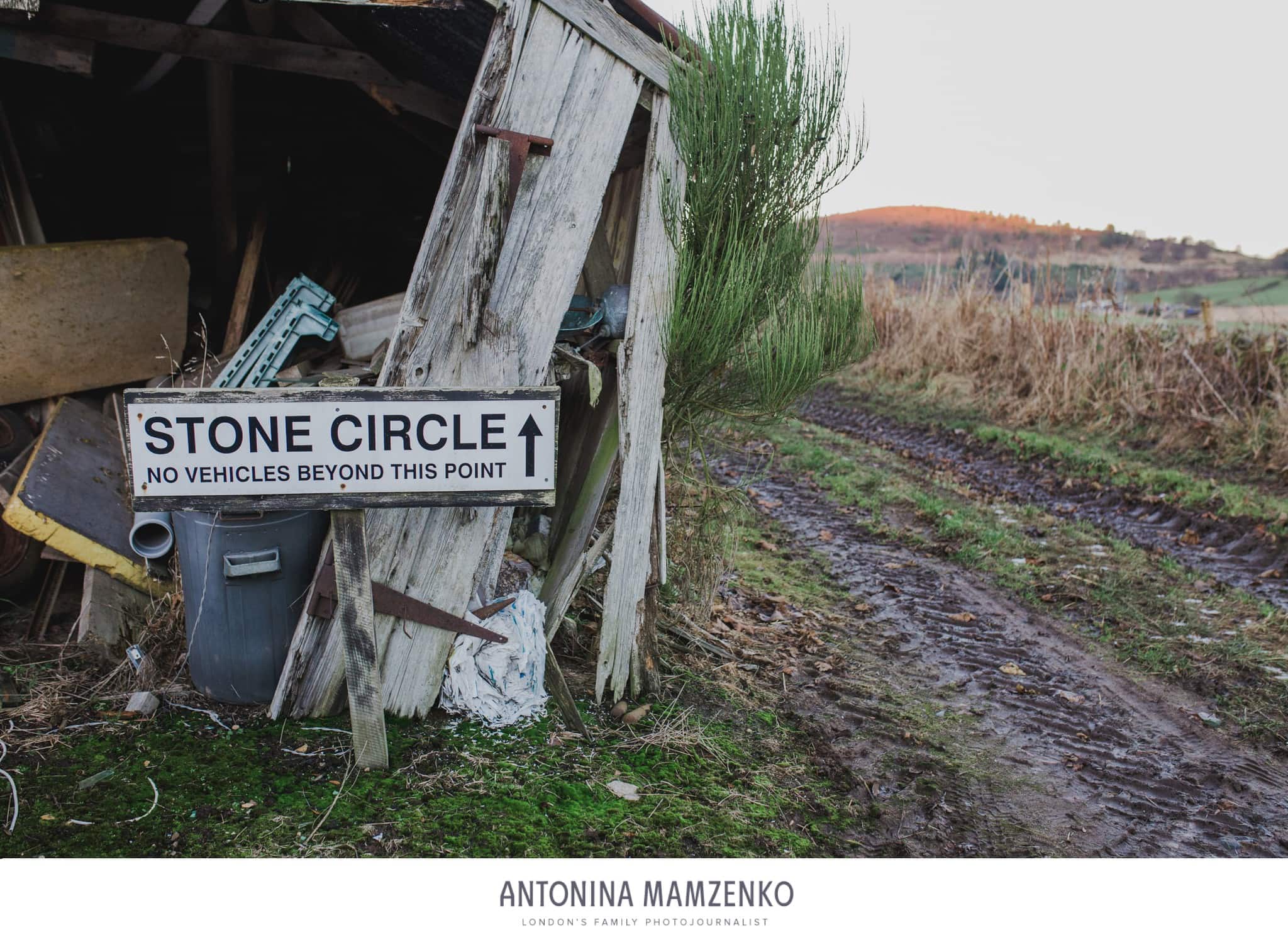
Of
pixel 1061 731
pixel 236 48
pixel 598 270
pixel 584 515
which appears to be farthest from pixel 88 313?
pixel 1061 731

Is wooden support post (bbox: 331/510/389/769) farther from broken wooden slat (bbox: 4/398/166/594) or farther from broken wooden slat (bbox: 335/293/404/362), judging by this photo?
broken wooden slat (bbox: 335/293/404/362)

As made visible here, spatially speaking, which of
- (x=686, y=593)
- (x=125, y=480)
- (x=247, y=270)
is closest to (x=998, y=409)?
(x=686, y=593)

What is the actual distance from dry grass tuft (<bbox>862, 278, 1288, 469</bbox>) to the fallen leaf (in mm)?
4967

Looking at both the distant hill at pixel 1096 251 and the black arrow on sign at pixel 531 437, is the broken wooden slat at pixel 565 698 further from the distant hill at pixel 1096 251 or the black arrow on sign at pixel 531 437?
the distant hill at pixel 1096 251

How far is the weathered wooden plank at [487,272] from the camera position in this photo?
3.05m

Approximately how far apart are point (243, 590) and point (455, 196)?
170 centimetres

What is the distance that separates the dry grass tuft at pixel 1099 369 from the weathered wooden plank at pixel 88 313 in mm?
5138

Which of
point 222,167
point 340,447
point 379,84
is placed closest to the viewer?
point 340,447

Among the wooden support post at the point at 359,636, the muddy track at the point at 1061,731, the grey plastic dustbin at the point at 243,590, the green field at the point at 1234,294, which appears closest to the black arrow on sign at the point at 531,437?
the wooden support post at the point at 359,636

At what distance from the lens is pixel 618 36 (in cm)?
325

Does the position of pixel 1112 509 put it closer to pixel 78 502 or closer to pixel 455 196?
pixel 455 196

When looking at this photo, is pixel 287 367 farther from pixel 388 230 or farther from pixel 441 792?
pixel 441 792

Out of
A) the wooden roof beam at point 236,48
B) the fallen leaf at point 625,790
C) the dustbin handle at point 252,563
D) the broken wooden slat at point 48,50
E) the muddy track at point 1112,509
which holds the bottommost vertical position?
the fallen leaf at point 625,790

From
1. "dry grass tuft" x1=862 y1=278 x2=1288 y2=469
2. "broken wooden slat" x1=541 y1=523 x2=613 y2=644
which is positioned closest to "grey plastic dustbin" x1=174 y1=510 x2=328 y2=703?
"broken wooden slat" x1=541 y1=523 x2=613 y2=644
